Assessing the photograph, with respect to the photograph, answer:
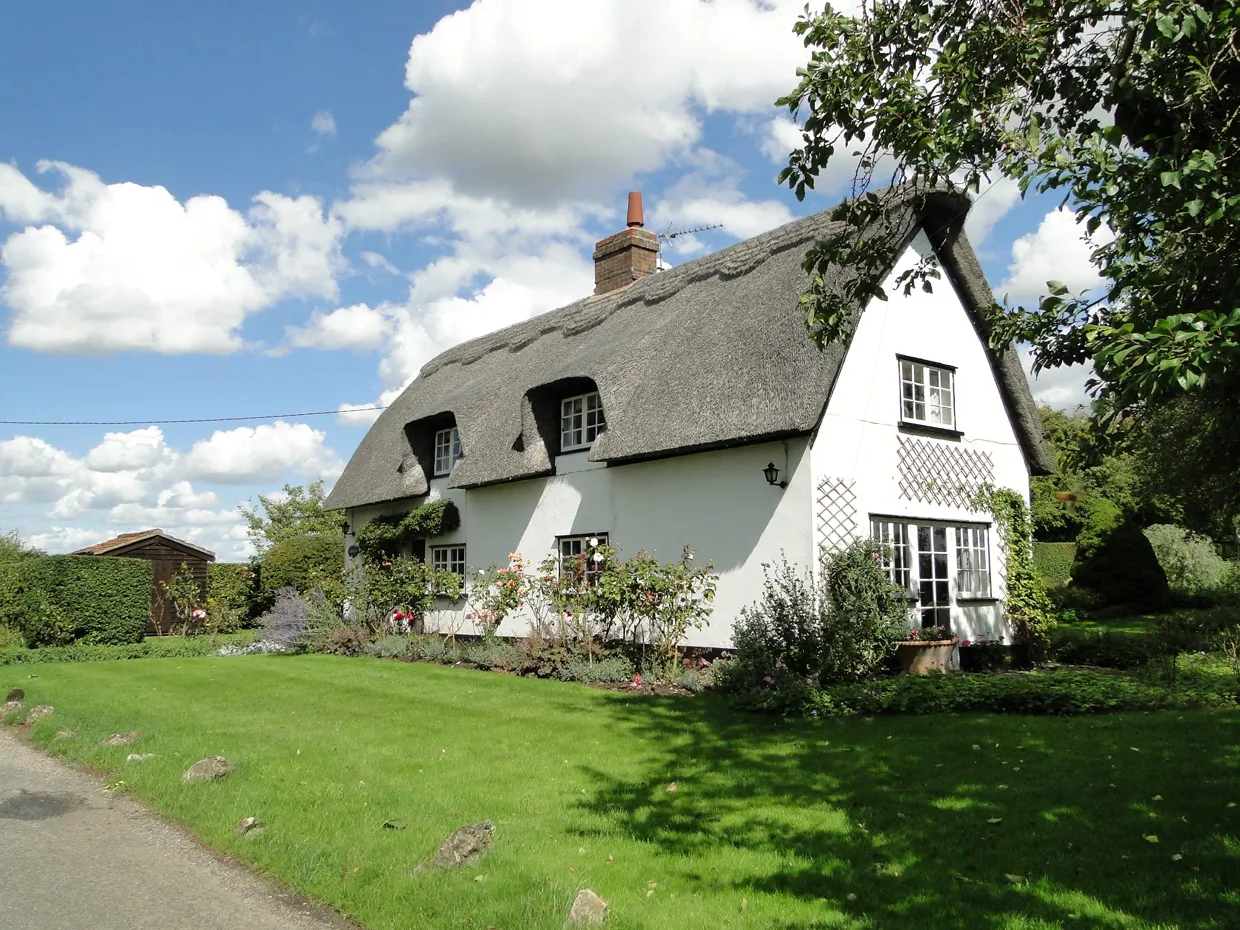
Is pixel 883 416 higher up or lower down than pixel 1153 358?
higher up

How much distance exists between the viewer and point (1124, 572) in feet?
72.3

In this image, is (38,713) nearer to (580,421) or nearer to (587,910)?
(580,421)

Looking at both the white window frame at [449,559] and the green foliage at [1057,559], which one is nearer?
the white window frame at [449,559]

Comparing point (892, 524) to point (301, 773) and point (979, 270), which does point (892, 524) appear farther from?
point (301, 773)

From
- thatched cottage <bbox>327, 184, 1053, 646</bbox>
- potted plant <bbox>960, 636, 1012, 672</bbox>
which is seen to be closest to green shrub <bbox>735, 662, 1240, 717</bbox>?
thatched cottage <bbox>327, 184, 1053, 646</bbox>

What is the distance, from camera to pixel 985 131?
247 inches

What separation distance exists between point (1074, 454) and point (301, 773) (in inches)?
252

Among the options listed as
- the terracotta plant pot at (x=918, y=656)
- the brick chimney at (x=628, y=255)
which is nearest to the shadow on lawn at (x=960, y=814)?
the terracotta plant pot at (x=918, y=656)

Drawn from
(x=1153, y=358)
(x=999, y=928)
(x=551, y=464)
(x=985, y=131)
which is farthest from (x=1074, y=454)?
(x=551, y=464)

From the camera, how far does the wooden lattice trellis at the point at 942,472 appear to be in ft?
41.9

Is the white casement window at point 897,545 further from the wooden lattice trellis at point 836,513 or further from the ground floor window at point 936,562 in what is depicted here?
the wooden lattice trellis at point 836,513

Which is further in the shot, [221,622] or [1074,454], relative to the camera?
[221,622]

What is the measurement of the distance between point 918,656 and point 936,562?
1.79 meters

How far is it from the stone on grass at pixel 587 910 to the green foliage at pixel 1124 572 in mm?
21361
